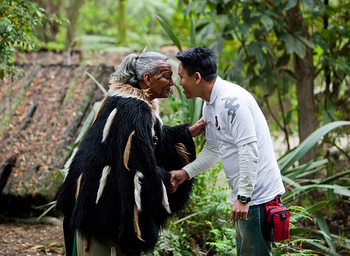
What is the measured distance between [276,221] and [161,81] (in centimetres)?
108

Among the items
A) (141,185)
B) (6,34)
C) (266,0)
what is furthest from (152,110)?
(266,0)

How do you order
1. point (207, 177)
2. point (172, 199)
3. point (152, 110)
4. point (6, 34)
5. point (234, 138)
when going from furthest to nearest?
point (207, 177) → point (6, 34) → point (172, 199) → point (152, 110) → point (234, 138)

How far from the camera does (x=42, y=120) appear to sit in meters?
4.73

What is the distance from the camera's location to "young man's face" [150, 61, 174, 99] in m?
2.43

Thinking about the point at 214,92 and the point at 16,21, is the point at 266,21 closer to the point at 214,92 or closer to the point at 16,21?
the point at 214,92

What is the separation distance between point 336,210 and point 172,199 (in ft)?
9.45

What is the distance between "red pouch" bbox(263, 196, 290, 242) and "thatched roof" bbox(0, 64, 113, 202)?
7.89ft

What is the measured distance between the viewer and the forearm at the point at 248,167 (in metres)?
2.06

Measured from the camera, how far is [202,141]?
12.2 ft

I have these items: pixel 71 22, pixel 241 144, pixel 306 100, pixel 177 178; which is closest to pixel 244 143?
pixel 241 144

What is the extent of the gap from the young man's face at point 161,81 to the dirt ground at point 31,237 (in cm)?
185

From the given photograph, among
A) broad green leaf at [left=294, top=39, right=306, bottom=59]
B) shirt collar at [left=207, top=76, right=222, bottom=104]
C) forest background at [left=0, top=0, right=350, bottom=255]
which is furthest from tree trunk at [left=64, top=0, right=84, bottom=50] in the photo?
shirt collar at [left=207, top=76, right=222, bottom=104]

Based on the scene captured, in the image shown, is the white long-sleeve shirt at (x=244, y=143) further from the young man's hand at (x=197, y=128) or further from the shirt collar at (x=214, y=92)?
the young man's hand at (x=197, y=128)

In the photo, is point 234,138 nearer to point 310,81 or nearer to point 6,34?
point 6,34
